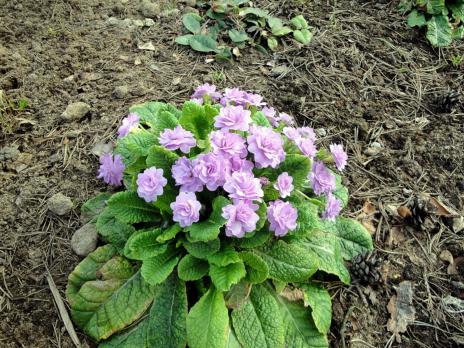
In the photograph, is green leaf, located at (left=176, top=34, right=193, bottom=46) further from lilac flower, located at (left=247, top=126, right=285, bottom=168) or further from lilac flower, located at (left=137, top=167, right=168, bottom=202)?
lilac flower, located at (left=137, top=167, right=168, bottom=202)

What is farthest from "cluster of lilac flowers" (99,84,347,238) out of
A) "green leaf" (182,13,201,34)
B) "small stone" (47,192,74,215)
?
"green leaf" (182,13,201,34)

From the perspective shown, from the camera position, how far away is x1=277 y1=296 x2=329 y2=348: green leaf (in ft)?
8.08

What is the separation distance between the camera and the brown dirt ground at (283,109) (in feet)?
8.76

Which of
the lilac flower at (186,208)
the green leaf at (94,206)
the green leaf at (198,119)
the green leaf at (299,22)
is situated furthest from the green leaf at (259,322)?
the green leaf at (299,22)

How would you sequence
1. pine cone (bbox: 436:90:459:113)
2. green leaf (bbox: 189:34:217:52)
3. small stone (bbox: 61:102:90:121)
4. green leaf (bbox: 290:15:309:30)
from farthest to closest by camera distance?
1. green leaf (bbox: 290:15:309:30)
2. green leaf (bbox: 189:34:217:52)
3. pine cone (bbox: 436:90:459:113)
4. small stone (bbox: 61:102:90:121)

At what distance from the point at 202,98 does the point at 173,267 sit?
1038 mm

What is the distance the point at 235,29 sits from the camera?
13.6 feet

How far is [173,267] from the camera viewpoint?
237 cm

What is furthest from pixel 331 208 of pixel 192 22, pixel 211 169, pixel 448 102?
pixel 192 22

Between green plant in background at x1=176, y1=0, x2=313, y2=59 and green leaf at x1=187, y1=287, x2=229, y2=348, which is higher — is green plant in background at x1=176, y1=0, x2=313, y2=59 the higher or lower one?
the higher one

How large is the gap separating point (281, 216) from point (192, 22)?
2.50 m

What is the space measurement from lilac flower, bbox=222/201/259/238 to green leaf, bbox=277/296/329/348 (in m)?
0.62

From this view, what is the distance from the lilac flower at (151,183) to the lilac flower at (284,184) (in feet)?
1.75

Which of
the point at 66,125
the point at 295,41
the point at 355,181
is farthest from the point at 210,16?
the point at 355,181
